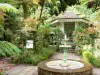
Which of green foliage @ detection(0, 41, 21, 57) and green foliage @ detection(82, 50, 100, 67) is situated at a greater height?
green foliage @ detection(0, 41, 21, 57)

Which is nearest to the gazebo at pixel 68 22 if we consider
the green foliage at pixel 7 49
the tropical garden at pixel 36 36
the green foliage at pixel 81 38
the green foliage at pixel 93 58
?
the tropical garden at pixel 36 36

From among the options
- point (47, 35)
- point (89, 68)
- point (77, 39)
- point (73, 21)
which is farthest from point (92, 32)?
point (89, 68)

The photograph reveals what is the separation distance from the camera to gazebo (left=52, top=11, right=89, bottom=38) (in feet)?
58.2

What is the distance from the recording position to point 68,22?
1894 cm

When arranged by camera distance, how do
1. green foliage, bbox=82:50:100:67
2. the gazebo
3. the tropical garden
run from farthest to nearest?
the gazebo, the tropical garden, green foliage, bbox=82:50:100:67

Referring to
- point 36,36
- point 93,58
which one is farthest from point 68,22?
point 93,58

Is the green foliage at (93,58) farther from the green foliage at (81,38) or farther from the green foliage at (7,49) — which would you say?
the green foliage at (7,49)

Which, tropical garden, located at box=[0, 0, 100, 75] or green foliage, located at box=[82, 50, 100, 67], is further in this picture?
tropical garden, located at box=[0, 0, 100, 75]

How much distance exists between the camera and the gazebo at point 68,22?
1773cm

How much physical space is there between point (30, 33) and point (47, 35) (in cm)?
442

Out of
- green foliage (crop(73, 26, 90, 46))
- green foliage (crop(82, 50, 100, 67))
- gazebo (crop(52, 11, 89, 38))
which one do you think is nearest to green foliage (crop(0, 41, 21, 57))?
green foliage (crop(82, 50, 100, 67))

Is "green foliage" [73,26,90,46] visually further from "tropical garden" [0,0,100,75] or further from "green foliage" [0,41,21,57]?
"green foliage" [0,41,21,57]

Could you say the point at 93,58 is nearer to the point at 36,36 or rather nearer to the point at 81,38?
the point at 36,36

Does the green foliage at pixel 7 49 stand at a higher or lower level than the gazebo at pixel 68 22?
lower
